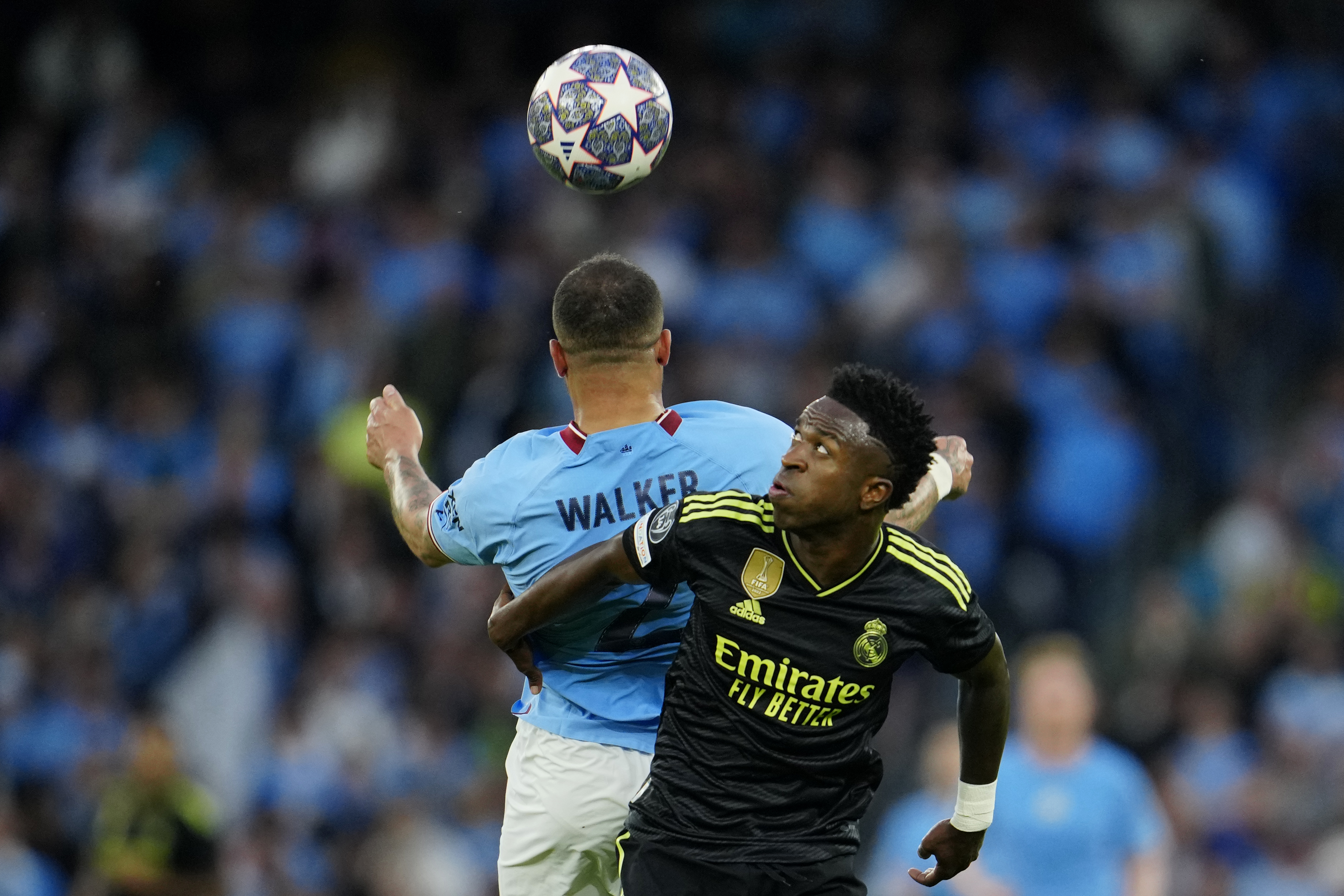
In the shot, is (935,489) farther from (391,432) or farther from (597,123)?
(391,432)

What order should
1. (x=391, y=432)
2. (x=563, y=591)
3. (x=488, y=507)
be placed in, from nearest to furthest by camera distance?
1. (x=563, y=591)
2. (x=488, y=507)
3. (x=391, y=432)

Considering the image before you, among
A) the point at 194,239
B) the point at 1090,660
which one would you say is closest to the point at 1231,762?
the point at 1090,660

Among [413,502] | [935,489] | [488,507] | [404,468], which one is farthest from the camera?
[404,468]

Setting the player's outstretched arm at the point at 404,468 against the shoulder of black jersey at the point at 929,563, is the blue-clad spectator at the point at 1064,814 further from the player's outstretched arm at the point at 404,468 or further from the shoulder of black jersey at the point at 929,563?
the shoulder of black jersey at the point at 929,563

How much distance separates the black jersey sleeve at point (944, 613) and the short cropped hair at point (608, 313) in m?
0.84

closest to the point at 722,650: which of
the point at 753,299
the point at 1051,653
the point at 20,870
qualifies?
the point at 1051,653

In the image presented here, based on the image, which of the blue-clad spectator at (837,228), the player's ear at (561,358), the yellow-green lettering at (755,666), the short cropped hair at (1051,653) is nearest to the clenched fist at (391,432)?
the player's ear at (561,358)

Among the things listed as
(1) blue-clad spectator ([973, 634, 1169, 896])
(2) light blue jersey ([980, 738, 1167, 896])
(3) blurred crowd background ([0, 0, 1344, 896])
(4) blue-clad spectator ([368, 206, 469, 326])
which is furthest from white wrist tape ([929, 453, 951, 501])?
(4) blue-clad spectator ([368, 206, 469, 326])

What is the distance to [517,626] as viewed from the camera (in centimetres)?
444

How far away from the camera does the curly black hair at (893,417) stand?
13.3 feet

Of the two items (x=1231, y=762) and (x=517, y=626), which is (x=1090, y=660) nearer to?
(x=1231, y=762)

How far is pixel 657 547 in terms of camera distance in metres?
4.14

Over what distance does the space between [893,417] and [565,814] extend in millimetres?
1366

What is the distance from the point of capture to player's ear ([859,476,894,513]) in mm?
4020
